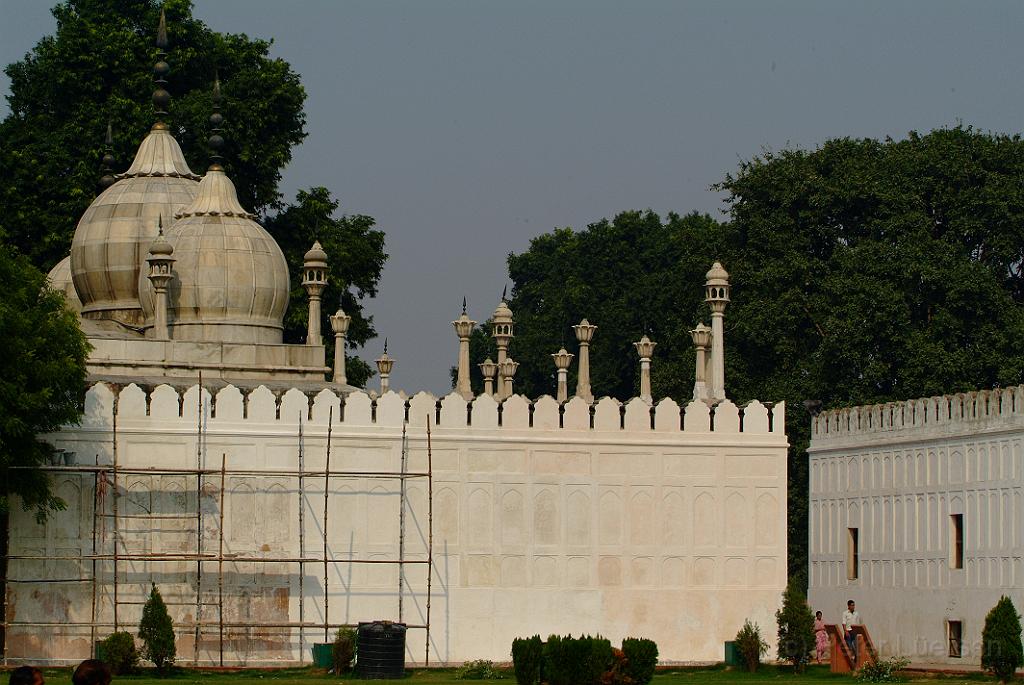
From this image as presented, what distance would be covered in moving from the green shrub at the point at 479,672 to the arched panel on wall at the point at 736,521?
5.39m

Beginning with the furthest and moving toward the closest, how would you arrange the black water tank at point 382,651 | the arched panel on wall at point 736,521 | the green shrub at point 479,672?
the arched panel on wall at point 736,521 < the green shrub at point 479,672 < the black water tank at point 382,651

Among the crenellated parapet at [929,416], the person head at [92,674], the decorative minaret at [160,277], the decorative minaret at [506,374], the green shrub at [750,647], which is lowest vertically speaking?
the green shrub at [750,647]

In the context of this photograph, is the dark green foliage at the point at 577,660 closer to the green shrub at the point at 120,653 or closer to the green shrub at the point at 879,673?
the green shrub at the point at 879,673

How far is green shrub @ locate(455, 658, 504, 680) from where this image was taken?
111 ft

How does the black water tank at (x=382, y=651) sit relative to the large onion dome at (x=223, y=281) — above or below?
below

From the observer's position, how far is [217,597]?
118 feet

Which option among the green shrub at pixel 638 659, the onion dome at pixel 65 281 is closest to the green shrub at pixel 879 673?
the green shrub at pixel 638 659

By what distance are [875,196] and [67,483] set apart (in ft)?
89.4

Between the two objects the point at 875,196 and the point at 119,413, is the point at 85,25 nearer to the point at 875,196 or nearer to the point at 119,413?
the point at 875,196

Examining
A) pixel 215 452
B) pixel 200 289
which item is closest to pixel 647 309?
pixel 200 289

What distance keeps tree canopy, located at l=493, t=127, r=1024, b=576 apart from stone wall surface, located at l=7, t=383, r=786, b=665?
652 inches

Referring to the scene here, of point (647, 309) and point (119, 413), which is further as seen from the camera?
point (647, 309)

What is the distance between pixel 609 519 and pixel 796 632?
355 cm

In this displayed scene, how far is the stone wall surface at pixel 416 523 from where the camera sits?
35594 millimetres
